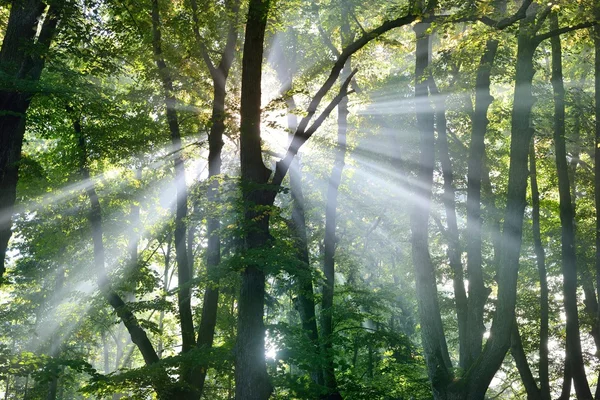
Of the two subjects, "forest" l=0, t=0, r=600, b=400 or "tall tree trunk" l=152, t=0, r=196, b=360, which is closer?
"forest" l=0, t=0, r=600, b=400

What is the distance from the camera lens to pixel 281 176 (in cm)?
1013

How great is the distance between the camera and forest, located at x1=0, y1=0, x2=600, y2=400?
9.77 meters

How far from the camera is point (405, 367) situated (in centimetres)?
1609

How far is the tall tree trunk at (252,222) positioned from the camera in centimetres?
921

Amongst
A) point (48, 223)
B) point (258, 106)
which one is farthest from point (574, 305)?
point (48, 223)

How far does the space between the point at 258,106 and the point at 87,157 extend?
18.0ft

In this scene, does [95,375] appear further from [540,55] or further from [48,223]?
[540,55]

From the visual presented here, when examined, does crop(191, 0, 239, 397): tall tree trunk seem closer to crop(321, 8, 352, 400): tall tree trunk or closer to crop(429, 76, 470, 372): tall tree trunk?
crop(321, 8, 352, 400): tall tree trunk

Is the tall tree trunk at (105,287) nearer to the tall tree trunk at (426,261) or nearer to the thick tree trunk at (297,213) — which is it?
the thick tree trunk at (297,213)

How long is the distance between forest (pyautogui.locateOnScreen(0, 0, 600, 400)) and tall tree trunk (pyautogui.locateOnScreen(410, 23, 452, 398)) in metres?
0.04

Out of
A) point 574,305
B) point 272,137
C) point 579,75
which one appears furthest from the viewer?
point 579,75

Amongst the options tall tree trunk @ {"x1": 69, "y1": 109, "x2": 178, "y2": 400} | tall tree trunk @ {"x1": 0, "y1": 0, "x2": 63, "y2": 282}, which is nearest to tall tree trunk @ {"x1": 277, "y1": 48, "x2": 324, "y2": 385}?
tall tree trunk @ {"x1": 69, "y1": 109, "x2": 178, "y2": 400}

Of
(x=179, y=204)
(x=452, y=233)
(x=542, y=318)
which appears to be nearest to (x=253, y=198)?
(x=179, y=204)

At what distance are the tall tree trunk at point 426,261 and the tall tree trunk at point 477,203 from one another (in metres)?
0.75
